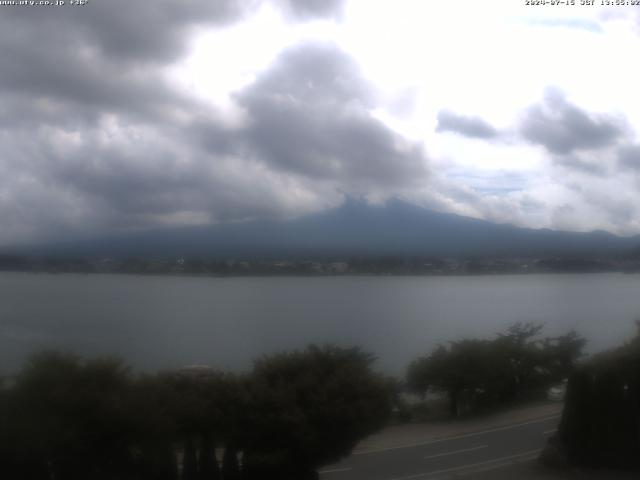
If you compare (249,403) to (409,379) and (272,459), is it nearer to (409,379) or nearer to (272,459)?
(272,459)

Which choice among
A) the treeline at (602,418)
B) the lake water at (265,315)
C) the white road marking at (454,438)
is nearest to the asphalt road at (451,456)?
the white road marking at (454,438)

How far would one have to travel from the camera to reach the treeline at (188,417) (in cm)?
1155

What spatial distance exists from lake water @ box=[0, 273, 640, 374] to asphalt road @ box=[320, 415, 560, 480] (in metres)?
3.25

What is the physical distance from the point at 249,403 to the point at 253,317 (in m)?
27.8

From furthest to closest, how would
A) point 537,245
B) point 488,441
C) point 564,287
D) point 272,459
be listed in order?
point 564,287
point 537,245
point 488,441
point 272,459

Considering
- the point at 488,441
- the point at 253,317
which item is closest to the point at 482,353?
the point at 488,441

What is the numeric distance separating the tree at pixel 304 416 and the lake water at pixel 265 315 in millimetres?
2634

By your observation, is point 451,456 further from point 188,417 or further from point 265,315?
point 265,315

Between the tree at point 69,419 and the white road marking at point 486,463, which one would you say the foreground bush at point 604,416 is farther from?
the tree at point 69,419

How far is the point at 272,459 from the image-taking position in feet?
44.3

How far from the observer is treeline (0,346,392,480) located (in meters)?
11.5

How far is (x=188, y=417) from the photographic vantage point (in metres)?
13.5

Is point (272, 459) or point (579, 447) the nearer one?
point (272, 459)

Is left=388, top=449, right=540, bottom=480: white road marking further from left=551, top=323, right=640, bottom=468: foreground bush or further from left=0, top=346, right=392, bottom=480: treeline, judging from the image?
left=0, top=346, right=392, bottom=480: treeline
